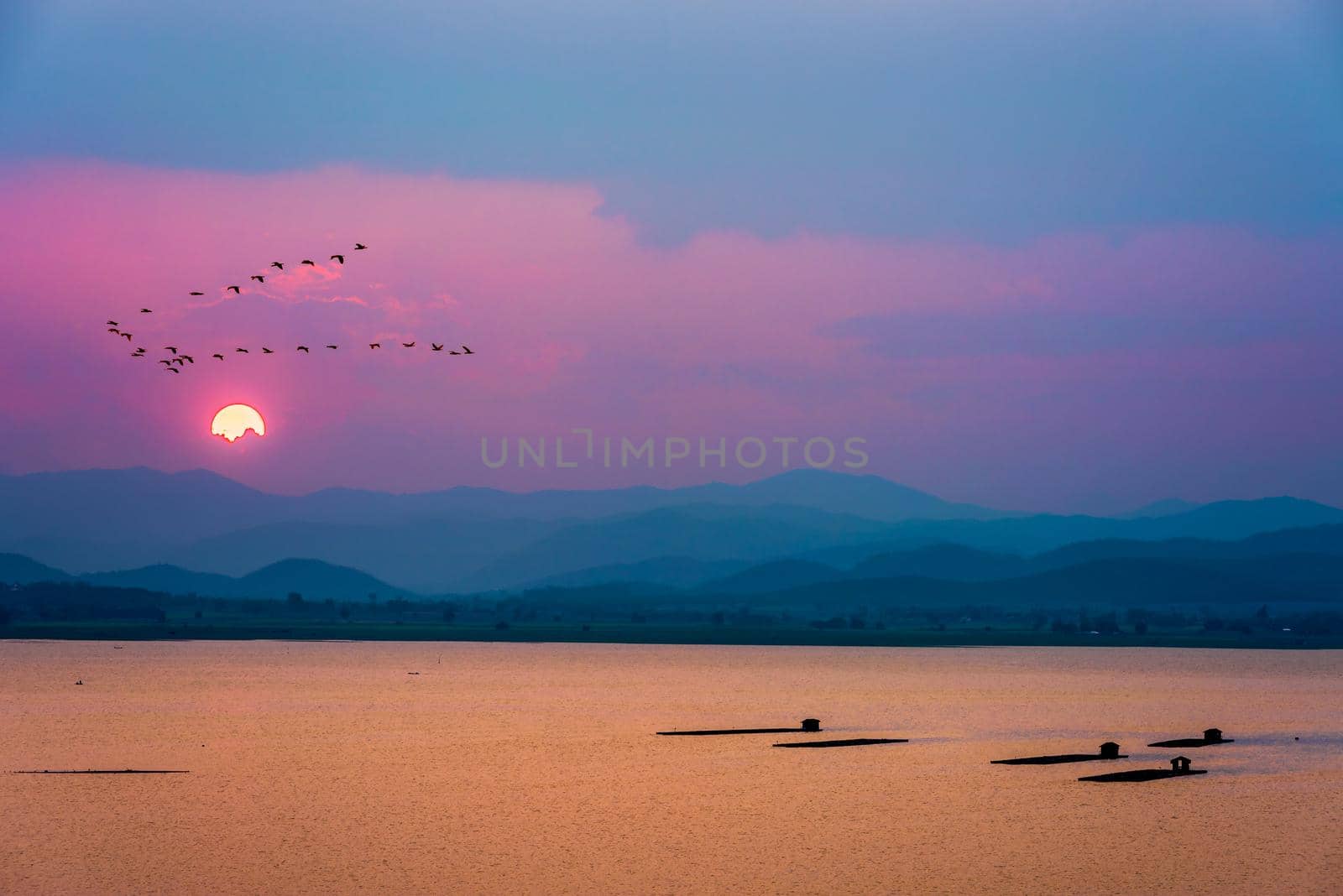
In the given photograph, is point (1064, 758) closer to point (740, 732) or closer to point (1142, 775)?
point (1142, 775)

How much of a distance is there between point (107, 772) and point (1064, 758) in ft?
144

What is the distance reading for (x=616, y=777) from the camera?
69.2 m

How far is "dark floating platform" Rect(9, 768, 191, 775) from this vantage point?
225 ft

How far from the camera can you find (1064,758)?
72.9m

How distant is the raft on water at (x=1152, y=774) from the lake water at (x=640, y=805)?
1.64ft

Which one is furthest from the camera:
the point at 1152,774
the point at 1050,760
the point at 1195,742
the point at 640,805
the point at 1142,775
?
the point at 1195,742

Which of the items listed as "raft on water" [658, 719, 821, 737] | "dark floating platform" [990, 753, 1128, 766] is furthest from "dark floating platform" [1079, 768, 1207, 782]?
"raft on water" [658, 719, 821, 737]

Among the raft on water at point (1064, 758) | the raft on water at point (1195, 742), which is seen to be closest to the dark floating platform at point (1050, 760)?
the raft on water at point (1064, 758)

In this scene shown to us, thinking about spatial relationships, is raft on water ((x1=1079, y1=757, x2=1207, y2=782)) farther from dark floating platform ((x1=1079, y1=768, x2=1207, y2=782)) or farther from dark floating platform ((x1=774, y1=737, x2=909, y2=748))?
dark floating platform ((x1=774, y1=737, x2=909, y2=748))

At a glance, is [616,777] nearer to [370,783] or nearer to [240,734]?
[370,783]

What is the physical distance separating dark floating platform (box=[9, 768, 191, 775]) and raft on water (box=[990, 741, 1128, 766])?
126 feet

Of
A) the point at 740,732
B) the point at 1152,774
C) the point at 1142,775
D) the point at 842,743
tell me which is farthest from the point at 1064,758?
the point at 740,732

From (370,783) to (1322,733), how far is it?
206ft

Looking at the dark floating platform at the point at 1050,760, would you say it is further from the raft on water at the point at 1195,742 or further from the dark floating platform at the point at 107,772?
the dark floating platform at the point at 107,772
